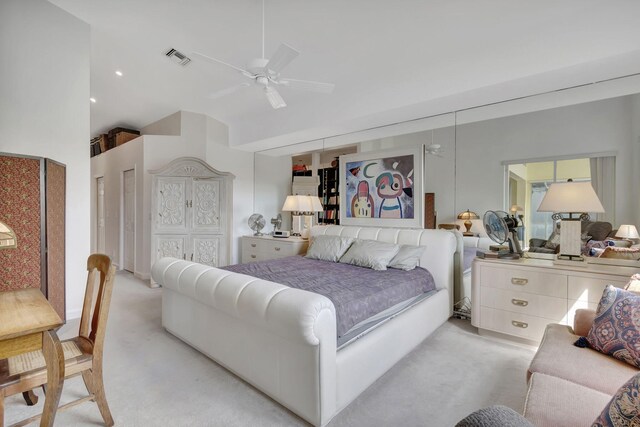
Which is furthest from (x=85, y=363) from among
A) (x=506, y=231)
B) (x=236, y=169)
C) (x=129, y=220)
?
(x=129, y=220)

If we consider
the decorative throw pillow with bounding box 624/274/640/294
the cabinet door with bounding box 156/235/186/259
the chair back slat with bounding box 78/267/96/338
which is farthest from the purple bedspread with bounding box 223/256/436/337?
the cabinet door with bounding box 156/235/186/259

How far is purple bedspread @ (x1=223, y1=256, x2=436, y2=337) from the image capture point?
1.99m

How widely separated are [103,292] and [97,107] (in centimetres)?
544

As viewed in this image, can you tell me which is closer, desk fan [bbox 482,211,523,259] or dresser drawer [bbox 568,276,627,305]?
dresser drawer [bbox 568,276,627,305]

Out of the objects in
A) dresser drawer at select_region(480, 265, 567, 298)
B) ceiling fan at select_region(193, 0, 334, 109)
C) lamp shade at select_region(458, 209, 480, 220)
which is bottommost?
dresser drawer at select_region(480, 265, 567, 298)

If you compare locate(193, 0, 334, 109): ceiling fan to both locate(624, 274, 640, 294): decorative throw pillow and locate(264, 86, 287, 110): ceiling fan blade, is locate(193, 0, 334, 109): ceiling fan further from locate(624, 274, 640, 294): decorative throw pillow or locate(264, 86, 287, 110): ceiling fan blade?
locate(624, 274, 640, 294): decorative throw pillow

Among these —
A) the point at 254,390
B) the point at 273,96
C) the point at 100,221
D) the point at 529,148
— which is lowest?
the point at 254,390

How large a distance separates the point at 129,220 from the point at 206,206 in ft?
6.17

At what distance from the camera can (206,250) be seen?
4.82 meters

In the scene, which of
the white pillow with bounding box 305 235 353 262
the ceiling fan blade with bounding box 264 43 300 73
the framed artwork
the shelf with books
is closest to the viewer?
the ceiling fan blade with bounding box 264 43 300 73

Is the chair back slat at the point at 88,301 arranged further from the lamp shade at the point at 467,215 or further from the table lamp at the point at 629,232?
the table lamp at the point at 629,232

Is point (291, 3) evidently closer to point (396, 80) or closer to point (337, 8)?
point (337, 8)

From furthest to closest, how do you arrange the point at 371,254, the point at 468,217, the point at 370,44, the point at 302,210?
1. the point at 302,210
2. the point at 468,217
3. the point at 371,254
4. the point at 370,44

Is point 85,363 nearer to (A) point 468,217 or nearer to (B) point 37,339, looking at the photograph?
(B) point 37,339
